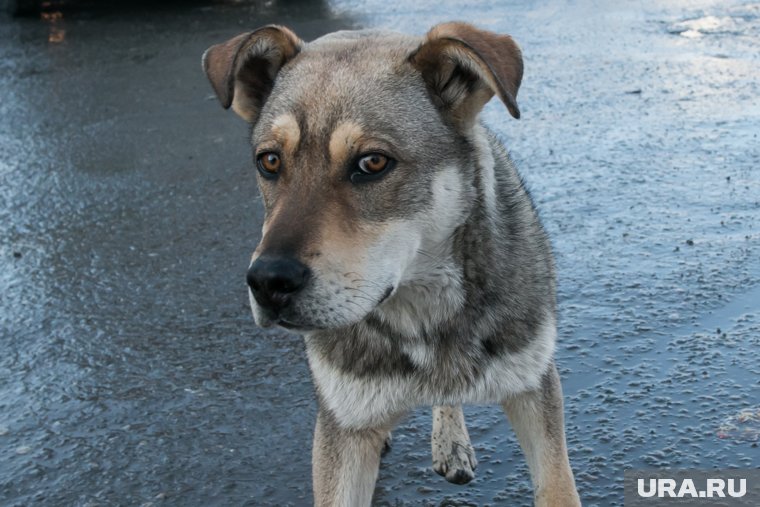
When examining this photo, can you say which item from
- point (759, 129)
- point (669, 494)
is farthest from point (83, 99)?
point (669, 494)

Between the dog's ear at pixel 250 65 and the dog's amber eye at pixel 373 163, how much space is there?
2.05 feet

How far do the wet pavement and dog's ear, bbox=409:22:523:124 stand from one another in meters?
1.36

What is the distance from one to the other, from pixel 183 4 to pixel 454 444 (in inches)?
374

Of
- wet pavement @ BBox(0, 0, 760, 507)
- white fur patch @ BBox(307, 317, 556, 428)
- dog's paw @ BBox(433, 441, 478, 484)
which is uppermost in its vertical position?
white fur patch @ BBox(307, 317, 556, 428)

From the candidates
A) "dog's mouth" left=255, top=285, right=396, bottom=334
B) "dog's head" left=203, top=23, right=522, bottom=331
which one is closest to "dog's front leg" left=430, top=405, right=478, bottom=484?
"dog's head" left=203, top=23, right=522, bottom=331

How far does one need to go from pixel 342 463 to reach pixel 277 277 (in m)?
0.80

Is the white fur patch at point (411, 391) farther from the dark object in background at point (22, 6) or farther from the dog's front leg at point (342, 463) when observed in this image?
the dark object in background at point (22, 6)

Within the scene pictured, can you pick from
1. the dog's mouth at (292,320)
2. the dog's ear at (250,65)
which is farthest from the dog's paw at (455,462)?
the dog's ear at (250,65)

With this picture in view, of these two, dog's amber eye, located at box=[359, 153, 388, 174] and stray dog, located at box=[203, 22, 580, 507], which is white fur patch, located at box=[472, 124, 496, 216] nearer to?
stray dog, located at box=[203, 22, 580, 507]

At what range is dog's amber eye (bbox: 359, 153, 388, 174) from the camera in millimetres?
3051

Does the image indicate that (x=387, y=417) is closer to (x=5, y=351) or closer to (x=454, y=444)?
(x=454, y=444)

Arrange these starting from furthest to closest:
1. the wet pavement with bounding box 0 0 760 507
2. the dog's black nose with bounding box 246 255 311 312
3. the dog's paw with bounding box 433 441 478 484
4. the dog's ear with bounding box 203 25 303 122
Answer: the wet pavement with bounding box 0 0 760 507 → the dog's paw with bounding box 433 441 478 484 → the dog's ear with bounding box 203 25 303 122 → the dog's black nose with bounding box 246 255 311 312

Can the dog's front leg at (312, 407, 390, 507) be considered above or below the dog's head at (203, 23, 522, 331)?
below

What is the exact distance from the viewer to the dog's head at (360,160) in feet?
9.43
